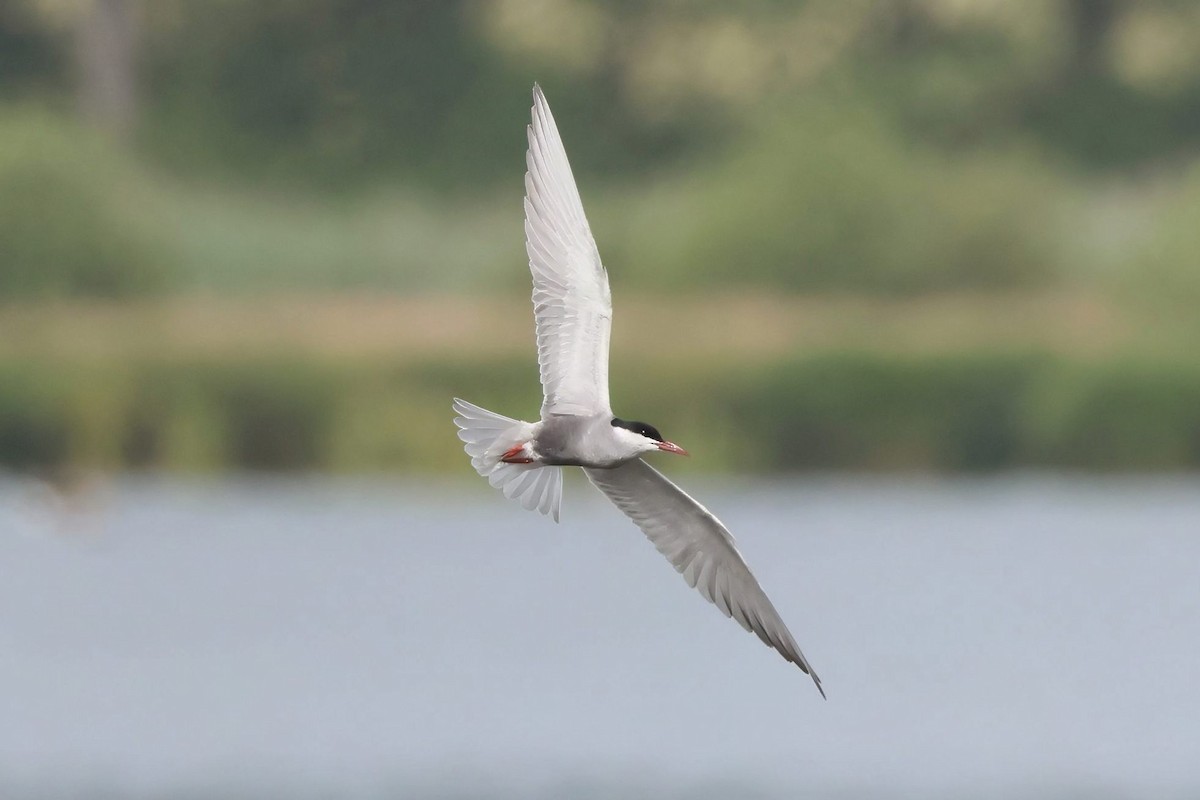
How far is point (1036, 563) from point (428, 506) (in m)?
5.16

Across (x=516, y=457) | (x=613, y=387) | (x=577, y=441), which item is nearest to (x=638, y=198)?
(x=613, y=387)

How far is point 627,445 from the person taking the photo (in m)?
6.59

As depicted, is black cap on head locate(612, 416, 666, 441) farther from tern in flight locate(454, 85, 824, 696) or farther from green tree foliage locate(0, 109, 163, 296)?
green tree foliage locate(0, 109, 163, 296)

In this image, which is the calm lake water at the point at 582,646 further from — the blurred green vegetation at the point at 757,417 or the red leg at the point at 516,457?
the red leg at the point at 516,457

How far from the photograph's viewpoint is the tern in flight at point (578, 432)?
264 inches

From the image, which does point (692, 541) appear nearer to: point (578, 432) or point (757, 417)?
point (578, 432)

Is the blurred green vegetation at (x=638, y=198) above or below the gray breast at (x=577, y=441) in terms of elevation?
above

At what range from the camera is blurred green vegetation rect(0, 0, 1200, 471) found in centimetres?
2256

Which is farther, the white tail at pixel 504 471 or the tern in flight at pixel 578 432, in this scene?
the white tail at pixel 504 471

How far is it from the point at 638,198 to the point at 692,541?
22456mm

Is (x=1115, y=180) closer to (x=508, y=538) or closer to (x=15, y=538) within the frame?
(x=508, y=538)

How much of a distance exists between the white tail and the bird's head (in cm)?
48

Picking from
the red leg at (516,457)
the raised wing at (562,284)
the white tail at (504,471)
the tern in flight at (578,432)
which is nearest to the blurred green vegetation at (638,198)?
the white tail at (504,471)

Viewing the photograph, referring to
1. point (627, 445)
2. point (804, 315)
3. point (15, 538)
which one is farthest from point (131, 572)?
point (627, 445)
